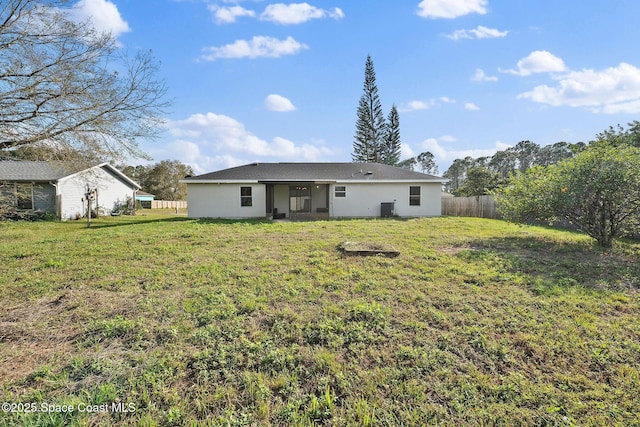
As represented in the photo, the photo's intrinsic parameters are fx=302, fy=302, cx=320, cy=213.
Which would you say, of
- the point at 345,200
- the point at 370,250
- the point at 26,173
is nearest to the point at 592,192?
the point at 370,250

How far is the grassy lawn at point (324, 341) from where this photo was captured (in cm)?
235

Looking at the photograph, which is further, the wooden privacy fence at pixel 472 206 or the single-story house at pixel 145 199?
the single-story house at pixel 145 199

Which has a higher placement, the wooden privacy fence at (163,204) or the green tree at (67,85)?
the green tree at (67,85)

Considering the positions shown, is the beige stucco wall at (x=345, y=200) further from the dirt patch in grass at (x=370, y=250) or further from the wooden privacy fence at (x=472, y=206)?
the dirt patch in grass at (x=370, y=250)

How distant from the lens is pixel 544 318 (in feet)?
11.9

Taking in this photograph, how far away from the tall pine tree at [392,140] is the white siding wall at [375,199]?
781 inches

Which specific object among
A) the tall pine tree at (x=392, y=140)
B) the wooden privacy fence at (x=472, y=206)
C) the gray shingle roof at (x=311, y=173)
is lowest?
the wooden privacy fence at (x=472, y=206)

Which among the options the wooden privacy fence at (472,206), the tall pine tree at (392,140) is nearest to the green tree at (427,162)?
the tall pine tree at (392,140)

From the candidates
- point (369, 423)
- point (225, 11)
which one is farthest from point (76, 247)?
point (369, 423)

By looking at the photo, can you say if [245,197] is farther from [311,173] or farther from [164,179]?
[164,179]

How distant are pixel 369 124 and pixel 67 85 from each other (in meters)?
30.7

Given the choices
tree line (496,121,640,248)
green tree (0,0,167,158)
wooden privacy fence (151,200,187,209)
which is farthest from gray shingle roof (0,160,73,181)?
tree line (496,121,640,248)

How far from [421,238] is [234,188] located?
10256mm

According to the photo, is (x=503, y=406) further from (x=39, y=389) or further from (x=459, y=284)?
(x=39, y=389)
